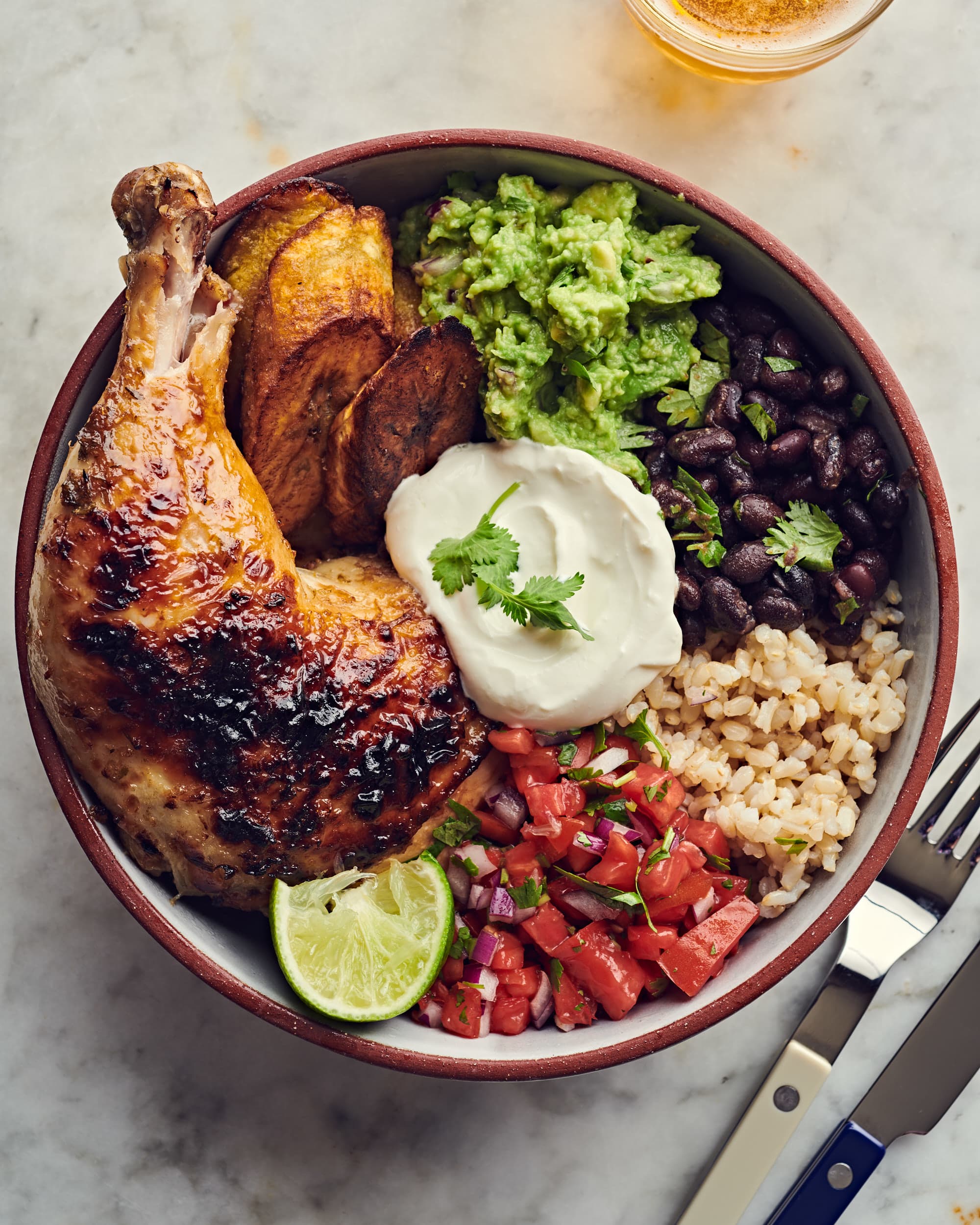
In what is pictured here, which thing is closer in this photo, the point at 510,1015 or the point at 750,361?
the point at 510,1015

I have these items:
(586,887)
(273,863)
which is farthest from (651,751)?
(273,863)

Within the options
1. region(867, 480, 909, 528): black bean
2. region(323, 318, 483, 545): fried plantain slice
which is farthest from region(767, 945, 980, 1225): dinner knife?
region(323, 318, 483, 545): fried plantain slice

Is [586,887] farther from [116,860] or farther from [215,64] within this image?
[215,64]

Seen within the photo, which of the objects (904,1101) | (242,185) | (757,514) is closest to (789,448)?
(757,514)

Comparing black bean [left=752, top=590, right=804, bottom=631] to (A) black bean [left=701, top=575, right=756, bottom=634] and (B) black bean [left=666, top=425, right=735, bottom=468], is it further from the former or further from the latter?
(B) black bean [left=666, top=425, right=735, bottom=468]

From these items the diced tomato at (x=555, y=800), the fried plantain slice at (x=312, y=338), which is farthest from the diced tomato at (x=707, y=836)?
the fried plantain slice at (x=312, y=338)

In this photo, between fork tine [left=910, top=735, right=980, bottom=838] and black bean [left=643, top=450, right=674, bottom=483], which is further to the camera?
fork tine [left=910, top=735, right=980, bottom=838]

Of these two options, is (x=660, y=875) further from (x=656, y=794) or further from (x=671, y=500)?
(x=671, y=500)
